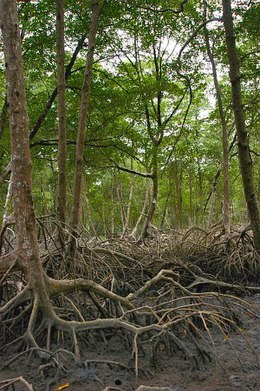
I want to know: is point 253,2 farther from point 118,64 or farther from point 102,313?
point 102,313

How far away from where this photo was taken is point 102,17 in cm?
822

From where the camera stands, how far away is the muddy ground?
3252 mm

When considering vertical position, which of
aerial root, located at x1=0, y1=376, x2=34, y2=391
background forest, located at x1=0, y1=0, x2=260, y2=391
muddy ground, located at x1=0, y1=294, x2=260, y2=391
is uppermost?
background forest, located at x1=0, y1=0, x2=260, y2=391

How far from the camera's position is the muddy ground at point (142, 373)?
3252 millimetres

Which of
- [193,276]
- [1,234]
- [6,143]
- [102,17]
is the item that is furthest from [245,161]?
[6,143]

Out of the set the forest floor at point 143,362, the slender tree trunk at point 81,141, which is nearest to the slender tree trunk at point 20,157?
the forest floor at point 143,362

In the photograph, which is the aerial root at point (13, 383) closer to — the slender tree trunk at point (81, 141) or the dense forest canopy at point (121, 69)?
the slender tree trunk at point (81, 141)

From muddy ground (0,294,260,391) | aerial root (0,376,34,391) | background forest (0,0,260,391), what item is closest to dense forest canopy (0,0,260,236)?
background forest (0,0,260,391)

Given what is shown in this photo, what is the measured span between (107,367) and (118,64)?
334 inches

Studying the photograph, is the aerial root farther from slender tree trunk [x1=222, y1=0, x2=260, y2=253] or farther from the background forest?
slender tree trunk [x1=222, y1=0, x2=260, y2=253]

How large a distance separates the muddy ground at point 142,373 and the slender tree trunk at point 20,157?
560 mm

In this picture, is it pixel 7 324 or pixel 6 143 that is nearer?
pixel 7 324

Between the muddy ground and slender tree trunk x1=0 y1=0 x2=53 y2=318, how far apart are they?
0.56 metres

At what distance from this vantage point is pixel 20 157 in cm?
388
